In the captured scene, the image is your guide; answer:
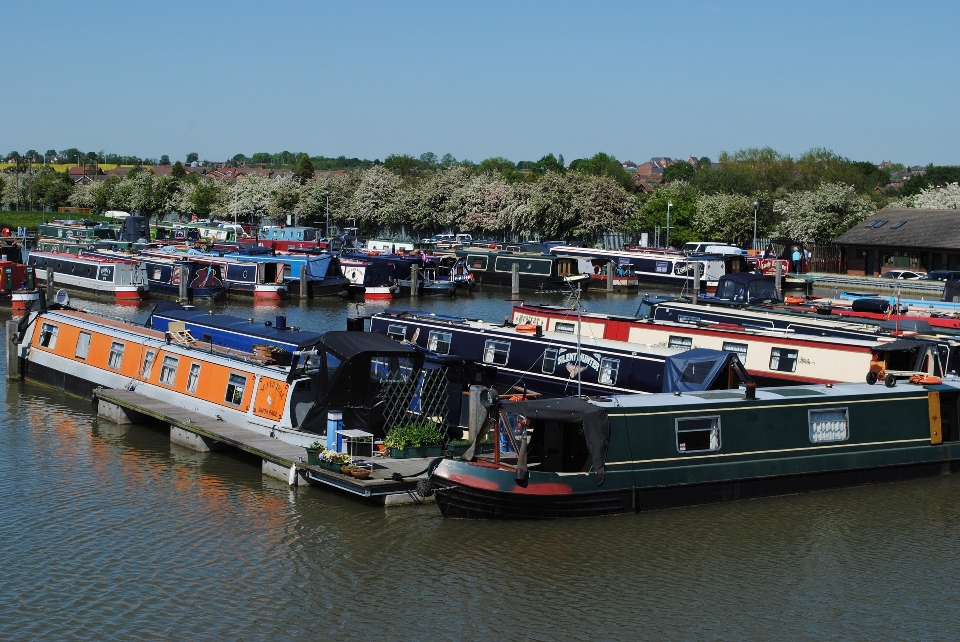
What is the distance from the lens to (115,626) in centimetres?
1545

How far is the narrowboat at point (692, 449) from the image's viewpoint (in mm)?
18891

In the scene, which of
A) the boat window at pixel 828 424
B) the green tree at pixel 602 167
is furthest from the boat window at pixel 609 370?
the green tree at pixel 602 167

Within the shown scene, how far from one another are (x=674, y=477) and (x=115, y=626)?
962cm

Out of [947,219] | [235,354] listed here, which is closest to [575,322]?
[235,354]

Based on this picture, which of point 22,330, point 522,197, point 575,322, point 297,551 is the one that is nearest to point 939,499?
point 297,551

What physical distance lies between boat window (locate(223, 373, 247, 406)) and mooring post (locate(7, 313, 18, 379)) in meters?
10.7

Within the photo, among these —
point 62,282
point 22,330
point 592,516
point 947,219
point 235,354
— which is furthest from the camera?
point 947,219

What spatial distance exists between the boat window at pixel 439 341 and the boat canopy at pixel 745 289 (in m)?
13.0

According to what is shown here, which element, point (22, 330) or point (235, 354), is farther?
point (22, 330)

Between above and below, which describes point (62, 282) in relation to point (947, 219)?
below

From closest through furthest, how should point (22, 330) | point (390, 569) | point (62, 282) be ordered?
point (390, 569)
point (22, 330)
point (62, 282)

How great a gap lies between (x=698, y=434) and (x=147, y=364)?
1471cm

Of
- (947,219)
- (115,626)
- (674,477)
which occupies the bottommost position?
(115,626)

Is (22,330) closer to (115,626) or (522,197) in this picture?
(115,626)
